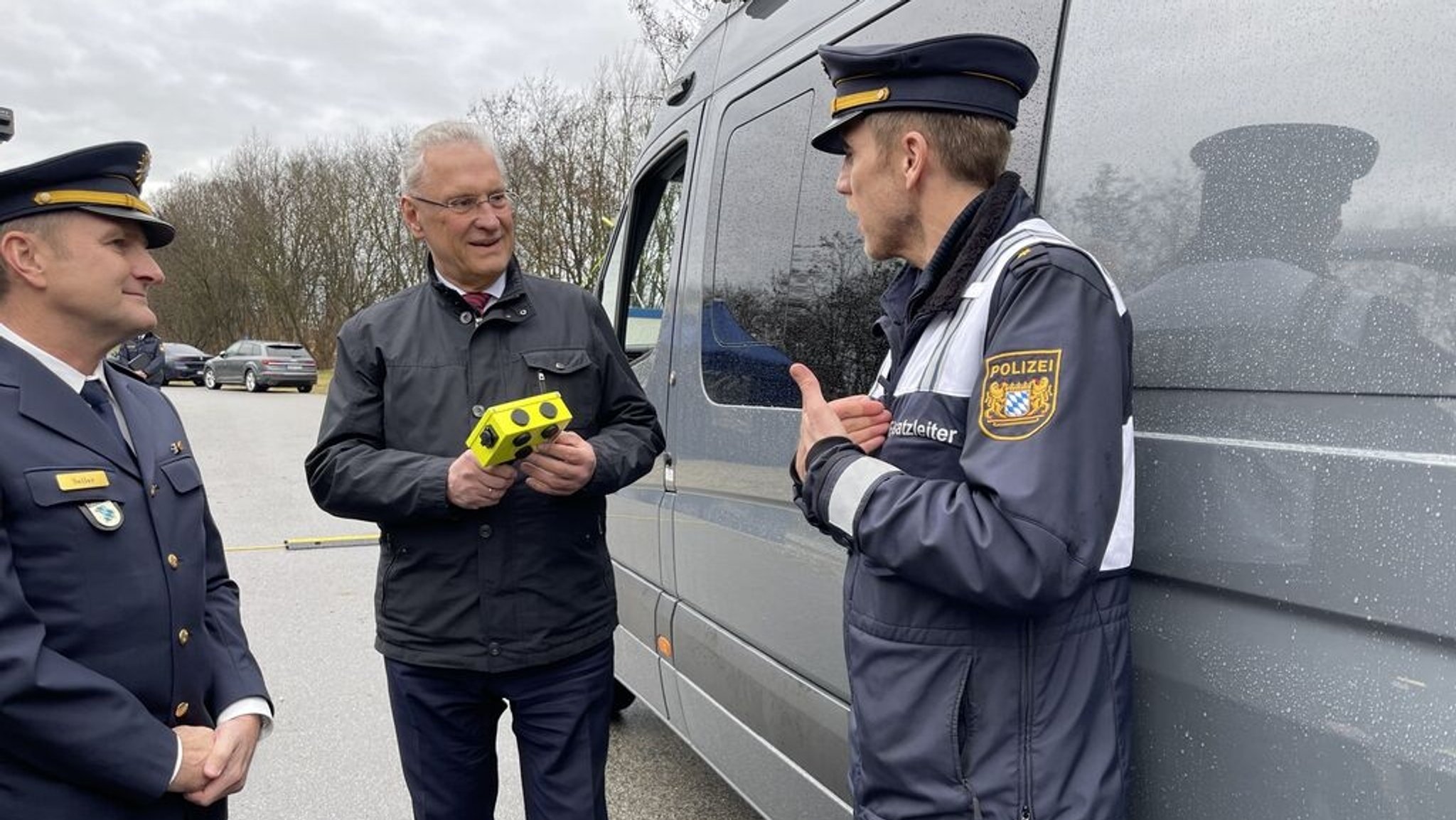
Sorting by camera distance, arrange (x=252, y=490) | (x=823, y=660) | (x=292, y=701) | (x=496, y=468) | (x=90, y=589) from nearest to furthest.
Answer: (x=90, y=589) < (x=496, y=468) < (x=823, y=660) < (x=292, y=701) < (x=252, y=490)

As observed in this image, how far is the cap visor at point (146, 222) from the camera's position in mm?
1603

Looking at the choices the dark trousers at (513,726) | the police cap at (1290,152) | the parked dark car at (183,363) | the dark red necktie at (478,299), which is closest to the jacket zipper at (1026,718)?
the police cap at (1290,152)

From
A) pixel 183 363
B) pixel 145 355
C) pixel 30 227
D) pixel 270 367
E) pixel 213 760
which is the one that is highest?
pixel 30 227

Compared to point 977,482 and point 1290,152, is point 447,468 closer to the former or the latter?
point 977,482

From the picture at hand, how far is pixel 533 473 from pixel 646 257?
1.75 m

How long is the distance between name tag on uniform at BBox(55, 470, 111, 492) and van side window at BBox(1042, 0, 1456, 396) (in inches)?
61.4

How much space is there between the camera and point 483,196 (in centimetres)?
211

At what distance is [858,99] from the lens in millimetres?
1399

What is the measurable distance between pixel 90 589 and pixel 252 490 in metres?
8.86

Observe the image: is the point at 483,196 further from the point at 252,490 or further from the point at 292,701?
the point at 252,490

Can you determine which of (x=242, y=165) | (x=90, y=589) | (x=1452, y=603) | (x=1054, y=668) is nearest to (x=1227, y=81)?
(x=1452, y=603)

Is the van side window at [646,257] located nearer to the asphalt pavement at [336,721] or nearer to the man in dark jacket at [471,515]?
the man in dark jacket at [471,515]

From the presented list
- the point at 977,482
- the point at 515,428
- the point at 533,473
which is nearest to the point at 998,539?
the point at 977,482

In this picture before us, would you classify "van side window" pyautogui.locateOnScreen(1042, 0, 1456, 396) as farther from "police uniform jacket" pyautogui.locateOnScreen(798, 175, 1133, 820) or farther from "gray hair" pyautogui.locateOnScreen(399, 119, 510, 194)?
"gray hair" pyautogui.locateOnScreen(399, 119, 510, 194)
